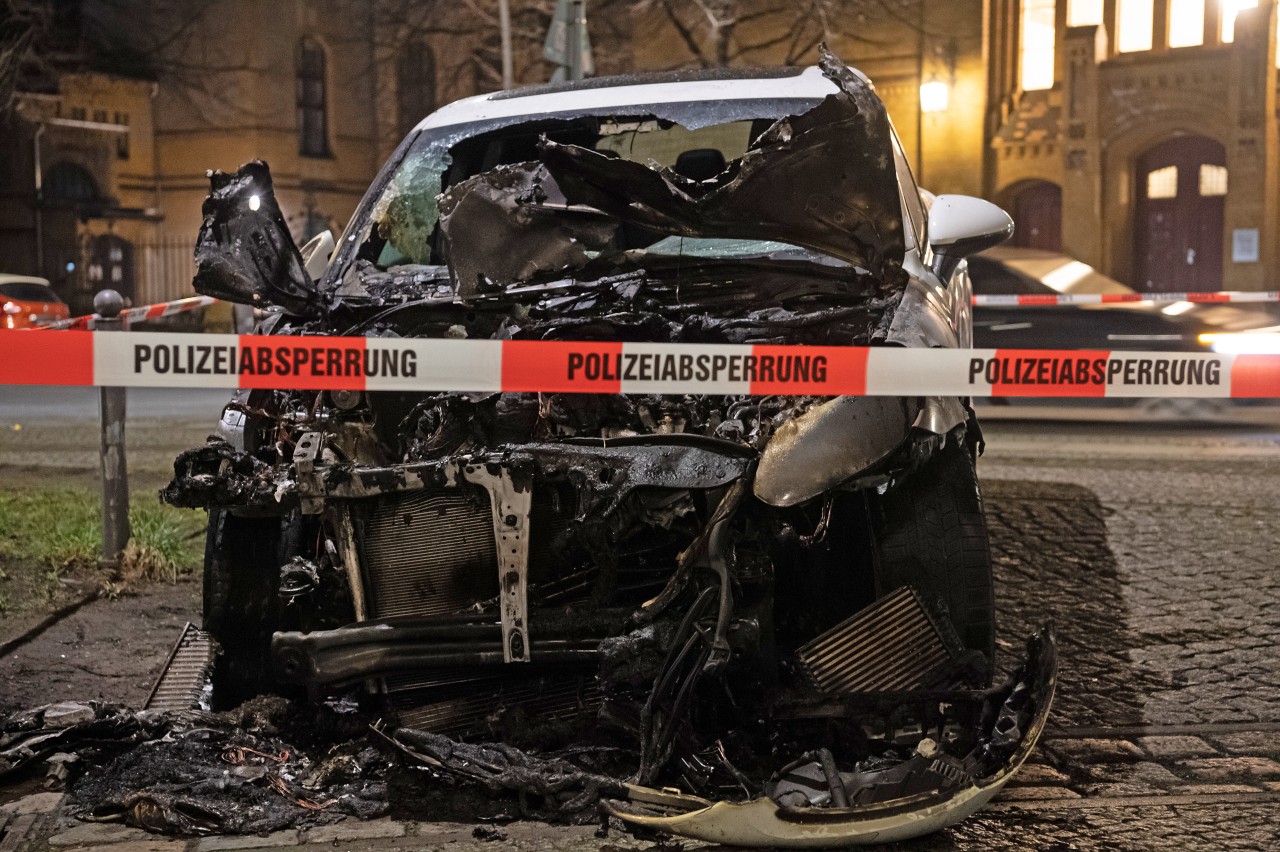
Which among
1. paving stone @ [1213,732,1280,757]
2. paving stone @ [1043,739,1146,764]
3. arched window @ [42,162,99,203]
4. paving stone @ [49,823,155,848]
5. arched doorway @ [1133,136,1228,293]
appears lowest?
paving stone @ [49,823,155,848]

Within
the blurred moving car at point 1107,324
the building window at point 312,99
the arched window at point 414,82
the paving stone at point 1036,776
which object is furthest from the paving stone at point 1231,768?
the arched window at point 414,82

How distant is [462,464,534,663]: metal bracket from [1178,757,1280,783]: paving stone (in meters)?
1.83

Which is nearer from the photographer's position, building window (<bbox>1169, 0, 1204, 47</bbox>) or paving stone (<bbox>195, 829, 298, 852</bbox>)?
paving stone (<bbox>195, 829, 298, 852</bbox>)

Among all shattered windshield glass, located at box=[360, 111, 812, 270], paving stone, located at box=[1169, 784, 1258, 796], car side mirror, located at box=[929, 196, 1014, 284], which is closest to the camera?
paving stone, located at box=[1169, 784, 1258, 796]

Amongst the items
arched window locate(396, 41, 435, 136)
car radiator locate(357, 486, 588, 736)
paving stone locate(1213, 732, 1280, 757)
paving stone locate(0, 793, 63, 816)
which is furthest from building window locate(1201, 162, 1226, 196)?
paving stone locate(0, 793, 63, 816)

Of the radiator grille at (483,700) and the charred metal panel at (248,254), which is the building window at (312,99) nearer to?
the charred metal panel at (248,254)

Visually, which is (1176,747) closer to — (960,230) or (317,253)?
(960,230)

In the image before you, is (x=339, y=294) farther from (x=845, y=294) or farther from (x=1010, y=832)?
(x=1010, y=832)

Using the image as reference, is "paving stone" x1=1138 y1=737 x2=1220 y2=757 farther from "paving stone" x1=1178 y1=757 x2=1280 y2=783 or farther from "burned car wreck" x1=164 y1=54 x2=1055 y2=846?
"burned car wreck" x1=164 y1=54 x2=1055 y2=846

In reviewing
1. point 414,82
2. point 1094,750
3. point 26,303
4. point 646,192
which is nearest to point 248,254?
point 646,192

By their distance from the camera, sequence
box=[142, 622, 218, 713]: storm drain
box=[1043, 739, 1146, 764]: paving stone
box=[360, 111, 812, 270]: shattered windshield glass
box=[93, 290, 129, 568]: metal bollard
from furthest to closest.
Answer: box=[93, 290, 129, 568]: metal bollard, box=[360, 111, 812, 270]: shattered windshield glass, box=[142, 622, 218, 713]: storm drain, box=[1043, 739, 1146, 764]: paving stone

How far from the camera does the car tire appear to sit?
11.8 feet

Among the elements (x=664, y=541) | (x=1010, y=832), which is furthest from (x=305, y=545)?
(x=1010, y=832)

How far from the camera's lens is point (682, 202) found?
12.6 feet
